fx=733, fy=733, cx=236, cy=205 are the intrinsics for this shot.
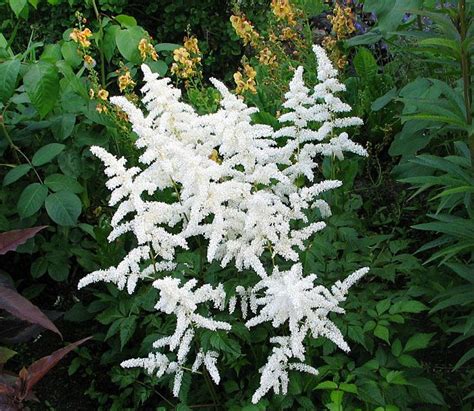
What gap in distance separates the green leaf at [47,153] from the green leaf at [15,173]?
1.8 inches

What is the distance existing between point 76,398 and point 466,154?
190 centimetres

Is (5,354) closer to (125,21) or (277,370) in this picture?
(277,370)

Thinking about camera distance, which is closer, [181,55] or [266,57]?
[181,55]

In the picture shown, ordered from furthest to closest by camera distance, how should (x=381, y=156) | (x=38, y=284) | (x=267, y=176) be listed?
(x=381, y=156) → (x=38, y=284) → (x=267, y=176)

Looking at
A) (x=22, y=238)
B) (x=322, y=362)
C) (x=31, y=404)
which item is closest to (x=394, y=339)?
(x=322, y=362)

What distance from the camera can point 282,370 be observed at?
2.26 m

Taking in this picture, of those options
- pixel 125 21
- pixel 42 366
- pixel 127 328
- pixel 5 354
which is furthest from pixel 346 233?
pixel 125 21

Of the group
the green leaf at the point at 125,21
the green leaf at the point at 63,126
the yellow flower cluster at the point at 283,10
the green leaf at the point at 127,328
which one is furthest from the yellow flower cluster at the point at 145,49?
the green leaf at the point at 127,328

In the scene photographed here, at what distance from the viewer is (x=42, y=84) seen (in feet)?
9.91

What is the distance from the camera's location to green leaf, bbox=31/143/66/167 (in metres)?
3.13

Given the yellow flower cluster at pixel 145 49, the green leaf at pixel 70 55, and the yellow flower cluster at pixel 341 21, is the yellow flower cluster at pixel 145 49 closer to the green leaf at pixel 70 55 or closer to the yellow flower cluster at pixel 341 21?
the green leaf at pixel 70 55

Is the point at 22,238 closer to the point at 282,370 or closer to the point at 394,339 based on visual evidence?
the point at 282,370

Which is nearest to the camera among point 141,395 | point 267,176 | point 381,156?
point 267,176

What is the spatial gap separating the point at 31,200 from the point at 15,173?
15 centimetres
